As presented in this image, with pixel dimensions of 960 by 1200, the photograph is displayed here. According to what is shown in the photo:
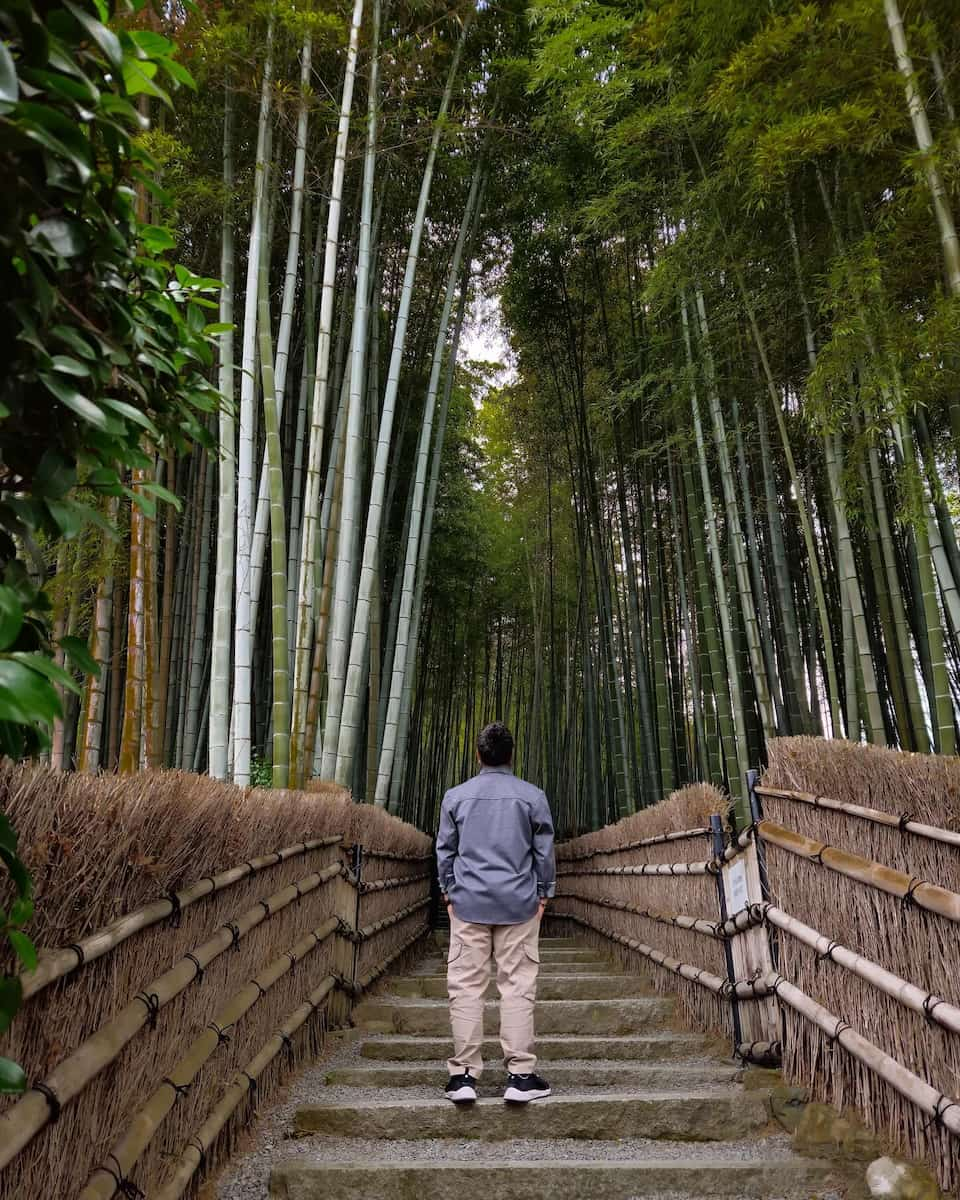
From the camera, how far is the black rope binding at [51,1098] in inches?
44.3

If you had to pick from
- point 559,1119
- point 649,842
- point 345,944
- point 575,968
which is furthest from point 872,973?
point 575,968

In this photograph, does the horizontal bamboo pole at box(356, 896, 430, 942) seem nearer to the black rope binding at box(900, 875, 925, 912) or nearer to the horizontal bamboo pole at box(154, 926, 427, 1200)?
the horizontal bamboo pole at box(154, 926, 427, 1200)

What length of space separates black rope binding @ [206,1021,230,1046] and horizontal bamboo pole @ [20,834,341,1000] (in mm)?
274

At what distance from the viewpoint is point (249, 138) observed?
17.3 feet

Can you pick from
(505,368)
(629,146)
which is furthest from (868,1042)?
(505,368)

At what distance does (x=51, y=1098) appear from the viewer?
1135 mm

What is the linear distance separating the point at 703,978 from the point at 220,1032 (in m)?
1.60

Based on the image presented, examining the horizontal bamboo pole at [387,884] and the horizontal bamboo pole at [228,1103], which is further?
the horizontal bamboo pole at [387,884]

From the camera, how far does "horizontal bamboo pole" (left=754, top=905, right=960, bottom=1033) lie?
1.53m

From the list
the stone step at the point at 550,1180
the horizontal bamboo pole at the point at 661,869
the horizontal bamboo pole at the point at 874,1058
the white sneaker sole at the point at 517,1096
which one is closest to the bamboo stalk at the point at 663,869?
the horizontal bamboo pole at the point at 661,869

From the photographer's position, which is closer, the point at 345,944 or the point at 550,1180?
the point at 550,1180

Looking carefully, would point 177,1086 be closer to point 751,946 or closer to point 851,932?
point 851,932

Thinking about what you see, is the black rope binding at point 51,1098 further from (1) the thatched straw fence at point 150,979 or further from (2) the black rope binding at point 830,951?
(2) the black rope binding at point 830,951

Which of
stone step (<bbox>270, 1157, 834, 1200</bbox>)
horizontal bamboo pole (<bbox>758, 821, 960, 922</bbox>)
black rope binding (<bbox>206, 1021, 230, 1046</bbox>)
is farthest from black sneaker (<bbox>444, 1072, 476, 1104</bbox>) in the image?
horizontal bamboo pole (<bbox>758, 821, 960, 922</bbox>)
